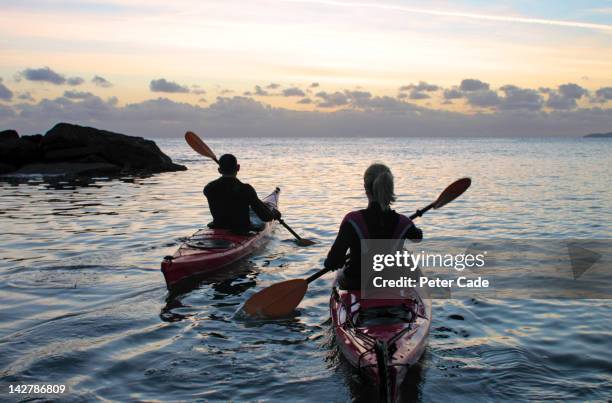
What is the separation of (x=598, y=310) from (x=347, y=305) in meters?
4.16

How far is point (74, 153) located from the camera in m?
32.4

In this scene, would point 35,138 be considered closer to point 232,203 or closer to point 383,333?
point 232,203

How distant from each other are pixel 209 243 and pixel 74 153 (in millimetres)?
26280

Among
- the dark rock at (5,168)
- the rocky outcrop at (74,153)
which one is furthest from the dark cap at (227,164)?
the dark rock at (5,168)

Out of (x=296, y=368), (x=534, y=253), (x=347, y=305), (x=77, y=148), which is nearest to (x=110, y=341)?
(x=296, y=368)

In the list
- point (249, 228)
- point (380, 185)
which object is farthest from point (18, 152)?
point (380, 185)

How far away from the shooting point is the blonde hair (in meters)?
5.34

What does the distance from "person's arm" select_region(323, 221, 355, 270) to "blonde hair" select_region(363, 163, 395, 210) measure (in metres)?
0.44

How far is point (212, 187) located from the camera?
9406 mm

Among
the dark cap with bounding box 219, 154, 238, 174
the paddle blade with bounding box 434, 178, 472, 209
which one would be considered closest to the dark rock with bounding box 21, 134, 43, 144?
the dark cap with bounding box 219, 154, 238, 174

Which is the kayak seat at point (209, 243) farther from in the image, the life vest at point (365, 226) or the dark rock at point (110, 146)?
the dark rock at point (110, 146)

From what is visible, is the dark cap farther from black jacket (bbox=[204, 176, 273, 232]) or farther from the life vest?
the life vest

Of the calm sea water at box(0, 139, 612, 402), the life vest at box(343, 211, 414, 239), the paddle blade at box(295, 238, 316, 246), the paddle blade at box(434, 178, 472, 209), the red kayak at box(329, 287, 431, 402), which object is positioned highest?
the paddle blade at box(434, 178, 472, 209)

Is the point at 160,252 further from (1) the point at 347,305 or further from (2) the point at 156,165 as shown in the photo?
(2) the point at 156,165
